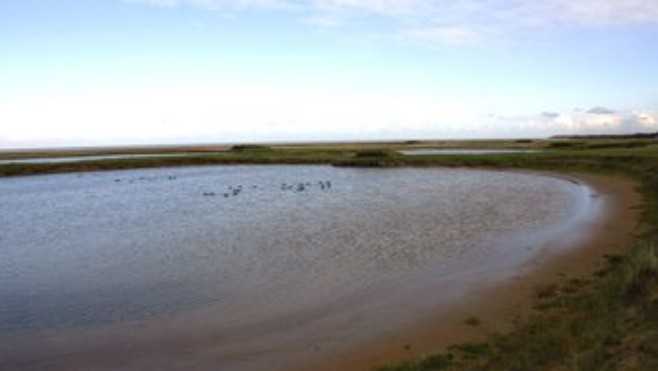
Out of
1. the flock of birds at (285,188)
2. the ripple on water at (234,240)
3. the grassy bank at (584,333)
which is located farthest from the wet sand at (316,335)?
the flock of birds at (285,188)

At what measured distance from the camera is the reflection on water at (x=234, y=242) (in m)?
15.7

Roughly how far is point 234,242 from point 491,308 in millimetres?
11646

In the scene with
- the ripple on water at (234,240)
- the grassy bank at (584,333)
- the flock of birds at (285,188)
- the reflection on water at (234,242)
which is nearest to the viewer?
the grassy bank at (584,333)

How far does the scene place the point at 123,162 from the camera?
81.7m

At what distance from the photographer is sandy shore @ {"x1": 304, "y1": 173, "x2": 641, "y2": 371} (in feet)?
38.6

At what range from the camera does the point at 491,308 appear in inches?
567

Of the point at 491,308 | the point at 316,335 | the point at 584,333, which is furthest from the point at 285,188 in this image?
the point at 584,333

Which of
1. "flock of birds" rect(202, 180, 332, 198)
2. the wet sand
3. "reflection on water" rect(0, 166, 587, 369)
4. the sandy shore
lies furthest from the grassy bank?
"flock of birds" rect(202, 180, 332, 198)

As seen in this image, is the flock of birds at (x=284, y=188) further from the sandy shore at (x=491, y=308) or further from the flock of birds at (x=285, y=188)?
the sandy shore at (x=491, y=308)

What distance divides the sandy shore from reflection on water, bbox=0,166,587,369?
2.50m

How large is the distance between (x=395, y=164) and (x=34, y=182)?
35.9 meters

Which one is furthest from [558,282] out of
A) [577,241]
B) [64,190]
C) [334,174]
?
[334,174]

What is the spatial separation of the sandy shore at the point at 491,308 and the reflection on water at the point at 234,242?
2.50 m

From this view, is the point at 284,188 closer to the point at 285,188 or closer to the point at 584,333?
the point at 285,188
